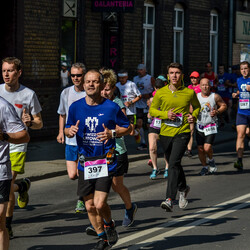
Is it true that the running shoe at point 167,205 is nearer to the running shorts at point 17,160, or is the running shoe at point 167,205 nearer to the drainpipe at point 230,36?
the running shorts at point 17,160

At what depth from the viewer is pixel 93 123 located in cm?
668

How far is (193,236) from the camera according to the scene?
7.41 meters

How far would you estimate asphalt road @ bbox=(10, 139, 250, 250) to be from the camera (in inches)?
282

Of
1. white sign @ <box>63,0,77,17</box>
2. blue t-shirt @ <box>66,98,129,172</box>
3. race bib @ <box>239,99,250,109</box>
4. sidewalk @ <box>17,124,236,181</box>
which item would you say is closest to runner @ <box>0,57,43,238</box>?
blue t-shirt @ <box>66,98,129,172</box>

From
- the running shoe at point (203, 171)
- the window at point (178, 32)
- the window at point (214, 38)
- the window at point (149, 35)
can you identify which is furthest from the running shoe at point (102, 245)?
the window at point (214, 38)

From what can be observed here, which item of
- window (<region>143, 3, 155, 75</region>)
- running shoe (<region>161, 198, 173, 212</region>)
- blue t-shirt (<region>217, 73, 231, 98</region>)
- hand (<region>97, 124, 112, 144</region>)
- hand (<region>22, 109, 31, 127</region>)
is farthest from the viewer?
blue t-shirt (<region>217, 73, 231, 98</region>)

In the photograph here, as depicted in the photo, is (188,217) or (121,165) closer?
(121,165)

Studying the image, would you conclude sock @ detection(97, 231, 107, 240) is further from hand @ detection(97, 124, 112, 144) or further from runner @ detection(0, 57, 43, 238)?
runner @ detection(0, 57, 43, 238)

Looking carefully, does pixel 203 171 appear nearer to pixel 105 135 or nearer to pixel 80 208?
pixel 80 208

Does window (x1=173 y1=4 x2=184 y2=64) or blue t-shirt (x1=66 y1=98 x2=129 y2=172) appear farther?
window (x1=173 y1=4 x2=184 y2=64)

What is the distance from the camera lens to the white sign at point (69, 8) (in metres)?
17.1

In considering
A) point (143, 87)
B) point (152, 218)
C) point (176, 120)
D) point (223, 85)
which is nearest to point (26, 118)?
point (152, 218)

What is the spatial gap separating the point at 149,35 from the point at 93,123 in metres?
15.2

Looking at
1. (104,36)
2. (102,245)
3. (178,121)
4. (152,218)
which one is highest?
(104,36)
